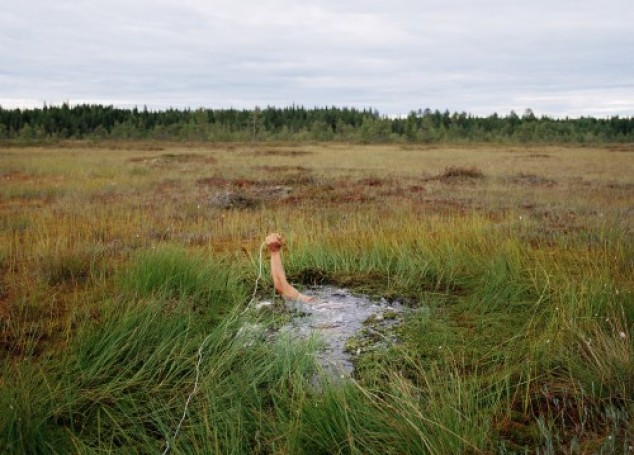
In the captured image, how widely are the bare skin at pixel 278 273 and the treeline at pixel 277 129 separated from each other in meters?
65.7

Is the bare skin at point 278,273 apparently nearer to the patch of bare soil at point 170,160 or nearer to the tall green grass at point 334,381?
the tall green grass at point 334,381

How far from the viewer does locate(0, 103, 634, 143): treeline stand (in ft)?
239

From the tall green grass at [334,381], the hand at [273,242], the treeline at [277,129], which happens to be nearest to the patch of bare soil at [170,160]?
the hand at [273,242]

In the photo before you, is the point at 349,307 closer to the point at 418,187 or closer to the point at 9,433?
the point at 9,433

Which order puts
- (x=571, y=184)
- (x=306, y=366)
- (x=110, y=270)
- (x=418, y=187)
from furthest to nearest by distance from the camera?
1. (x=571, y=184)
2. (x=418, y=187)
3. (x=110, y=270)
4. (x=306, y=366)

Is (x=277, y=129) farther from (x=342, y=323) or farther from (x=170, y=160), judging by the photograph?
(x=342, y=323)

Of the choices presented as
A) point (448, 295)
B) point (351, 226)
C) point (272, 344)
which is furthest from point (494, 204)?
point (272, 344)

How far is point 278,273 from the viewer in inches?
175

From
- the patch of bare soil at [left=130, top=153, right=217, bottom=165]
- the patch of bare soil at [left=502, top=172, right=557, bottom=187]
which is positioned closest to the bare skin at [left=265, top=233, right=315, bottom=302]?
the patch of bare soil at [left=502, top=172, right=557, bottom=187]

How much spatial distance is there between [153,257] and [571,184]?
1434 centimetres

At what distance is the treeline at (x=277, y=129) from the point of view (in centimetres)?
7294

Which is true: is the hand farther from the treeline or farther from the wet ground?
the treeline

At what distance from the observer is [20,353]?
3584 mm

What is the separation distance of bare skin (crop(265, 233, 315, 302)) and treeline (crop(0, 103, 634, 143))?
65710 millimetres
